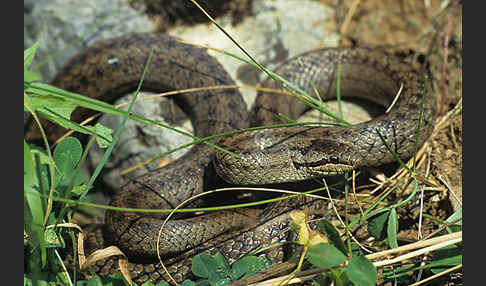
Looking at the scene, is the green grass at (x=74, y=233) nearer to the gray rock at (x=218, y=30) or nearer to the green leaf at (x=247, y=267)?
the green leaf at (x=247, y=267)

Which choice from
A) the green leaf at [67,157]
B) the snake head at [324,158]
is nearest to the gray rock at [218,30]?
the snake head at [324,158]

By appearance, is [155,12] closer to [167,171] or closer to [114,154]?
[114,154]

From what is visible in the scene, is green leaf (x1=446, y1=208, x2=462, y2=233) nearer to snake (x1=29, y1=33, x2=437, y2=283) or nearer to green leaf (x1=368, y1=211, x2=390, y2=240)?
green leaf (x1=368, y1=211, x2=390, y2=240)

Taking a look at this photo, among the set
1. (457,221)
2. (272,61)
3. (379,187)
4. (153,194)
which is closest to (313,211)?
(379,187)

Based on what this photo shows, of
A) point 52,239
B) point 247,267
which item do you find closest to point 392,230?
point 247,267

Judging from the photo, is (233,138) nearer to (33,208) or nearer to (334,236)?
(334,236)

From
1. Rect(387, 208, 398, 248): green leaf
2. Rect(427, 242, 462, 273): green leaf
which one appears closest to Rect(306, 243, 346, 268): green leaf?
Rect(387, 208, 398, 248): green leaf
